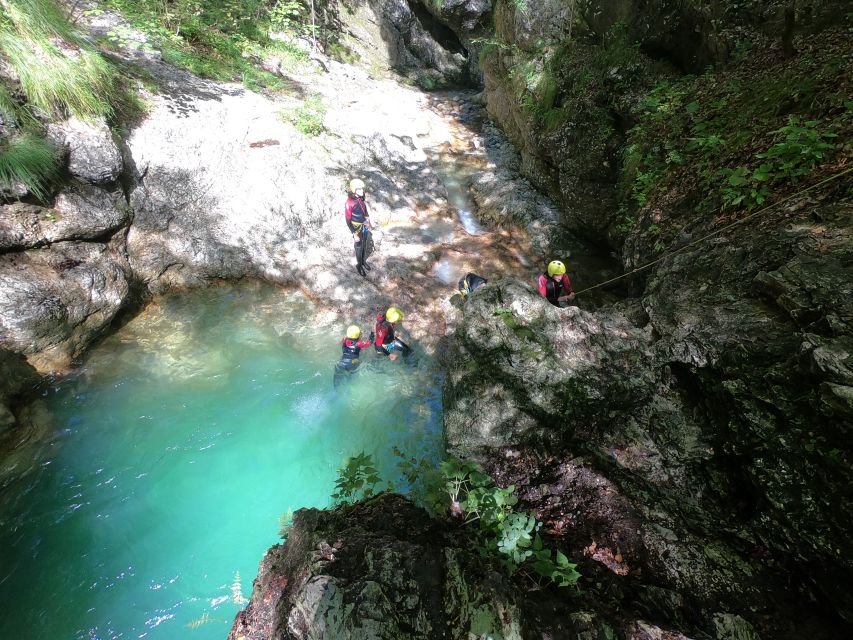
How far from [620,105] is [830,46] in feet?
10.4

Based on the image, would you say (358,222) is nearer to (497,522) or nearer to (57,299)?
(57,299)

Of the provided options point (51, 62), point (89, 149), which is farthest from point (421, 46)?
point (89, 149)

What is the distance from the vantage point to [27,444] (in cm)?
559

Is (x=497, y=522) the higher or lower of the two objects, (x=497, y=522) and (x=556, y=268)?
the lower

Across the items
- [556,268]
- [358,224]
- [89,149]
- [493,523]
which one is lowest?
[493,523]

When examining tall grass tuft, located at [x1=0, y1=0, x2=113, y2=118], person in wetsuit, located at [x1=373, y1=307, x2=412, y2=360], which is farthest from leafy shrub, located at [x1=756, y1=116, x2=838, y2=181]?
tall grass tuft, located at [x1=0, y1=0, x2=113, y2=118]

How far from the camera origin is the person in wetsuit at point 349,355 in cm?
685

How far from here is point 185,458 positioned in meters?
5.71

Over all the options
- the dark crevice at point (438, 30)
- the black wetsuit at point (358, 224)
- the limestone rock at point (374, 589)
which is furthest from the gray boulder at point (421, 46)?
the limestone rock at point (374, 589)

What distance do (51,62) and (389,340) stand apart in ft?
25.6

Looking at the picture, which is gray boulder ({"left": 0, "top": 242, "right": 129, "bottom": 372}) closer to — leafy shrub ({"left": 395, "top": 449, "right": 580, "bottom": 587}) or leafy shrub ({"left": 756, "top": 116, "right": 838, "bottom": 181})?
leafy shrub ({"left": 395, "top": 449, "right": 580, "bottom": 587})

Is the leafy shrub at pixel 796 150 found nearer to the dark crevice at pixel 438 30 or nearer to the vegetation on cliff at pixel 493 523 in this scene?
the vegetation on cliff at pixel 493 523

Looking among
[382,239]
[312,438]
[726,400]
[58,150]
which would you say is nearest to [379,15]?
[382,239]

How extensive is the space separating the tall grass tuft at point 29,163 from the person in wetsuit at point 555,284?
351 inches
